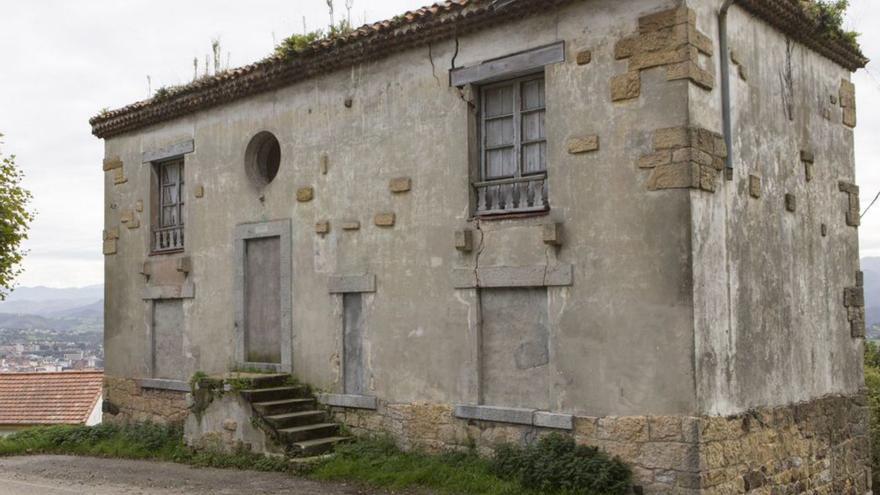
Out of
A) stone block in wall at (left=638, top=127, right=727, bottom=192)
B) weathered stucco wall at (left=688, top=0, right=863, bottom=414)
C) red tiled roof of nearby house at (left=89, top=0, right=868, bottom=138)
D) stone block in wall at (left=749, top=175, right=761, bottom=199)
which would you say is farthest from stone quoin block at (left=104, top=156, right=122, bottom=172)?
stone block in wall at (left=749, top=175, right=761, bottom=199)

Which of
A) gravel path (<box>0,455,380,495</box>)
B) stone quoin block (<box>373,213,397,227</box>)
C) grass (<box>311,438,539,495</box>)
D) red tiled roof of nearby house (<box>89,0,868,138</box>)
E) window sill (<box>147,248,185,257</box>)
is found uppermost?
red tiled roof of nearby house (<box>89,0,868,138</box>)

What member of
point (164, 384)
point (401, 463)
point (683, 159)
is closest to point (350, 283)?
point (401, 463)

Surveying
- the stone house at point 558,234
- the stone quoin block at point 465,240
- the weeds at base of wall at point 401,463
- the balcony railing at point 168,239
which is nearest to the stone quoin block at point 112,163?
the balcony railing at point 168,239

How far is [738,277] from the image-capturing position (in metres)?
9.27

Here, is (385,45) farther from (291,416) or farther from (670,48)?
(291,416)

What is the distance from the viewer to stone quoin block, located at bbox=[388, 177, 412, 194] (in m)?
11.0

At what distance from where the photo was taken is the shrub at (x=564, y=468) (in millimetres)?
8695

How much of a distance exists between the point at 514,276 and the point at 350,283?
2678 mm

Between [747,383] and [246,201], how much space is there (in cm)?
744

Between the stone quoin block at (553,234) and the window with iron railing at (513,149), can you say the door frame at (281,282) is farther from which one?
the stone quoin block at (553,234)

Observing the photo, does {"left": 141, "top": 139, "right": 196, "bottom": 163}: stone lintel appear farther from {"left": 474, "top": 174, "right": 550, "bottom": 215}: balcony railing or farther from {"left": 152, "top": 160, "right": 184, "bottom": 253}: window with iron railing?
{"left": 474, "top": 174, "right": 550, "bottom": 215}: balcony railing

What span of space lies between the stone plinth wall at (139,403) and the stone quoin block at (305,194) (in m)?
3.83

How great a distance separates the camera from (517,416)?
9.73 meters

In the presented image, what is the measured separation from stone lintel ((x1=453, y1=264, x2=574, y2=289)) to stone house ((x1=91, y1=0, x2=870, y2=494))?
0.08 ft
